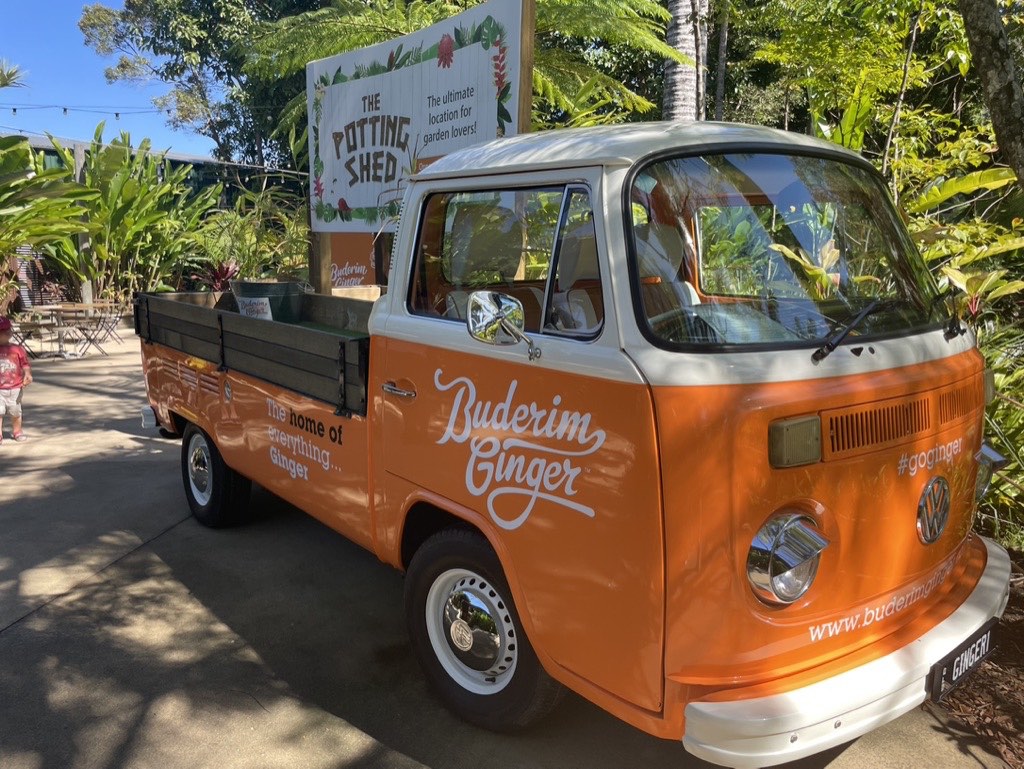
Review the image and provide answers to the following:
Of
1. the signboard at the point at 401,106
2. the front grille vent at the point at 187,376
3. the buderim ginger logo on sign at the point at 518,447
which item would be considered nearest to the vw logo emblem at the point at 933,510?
the buderim ginger logo on sign at the point at 518,447

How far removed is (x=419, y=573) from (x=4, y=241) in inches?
436

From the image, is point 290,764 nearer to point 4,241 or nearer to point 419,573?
point 419,573

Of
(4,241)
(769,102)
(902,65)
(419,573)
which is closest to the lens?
(419,573)

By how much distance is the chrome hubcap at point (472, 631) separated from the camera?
3.00 meters

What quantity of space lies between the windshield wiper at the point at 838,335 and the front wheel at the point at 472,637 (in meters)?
1.32

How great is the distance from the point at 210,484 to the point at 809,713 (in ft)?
14.0

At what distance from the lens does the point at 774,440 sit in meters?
2.22

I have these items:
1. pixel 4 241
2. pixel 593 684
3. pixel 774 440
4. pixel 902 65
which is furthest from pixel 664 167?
pixel 4 241

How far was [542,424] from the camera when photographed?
2.62m

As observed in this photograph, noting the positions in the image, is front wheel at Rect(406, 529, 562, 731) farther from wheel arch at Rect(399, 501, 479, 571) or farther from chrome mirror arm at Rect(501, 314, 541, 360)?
chrome mirror arm at Rect(501, 314, 541, 360)

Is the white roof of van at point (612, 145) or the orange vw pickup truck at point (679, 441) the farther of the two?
the white roof of van at point (612, 145)

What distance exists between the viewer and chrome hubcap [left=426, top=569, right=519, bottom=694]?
300cm

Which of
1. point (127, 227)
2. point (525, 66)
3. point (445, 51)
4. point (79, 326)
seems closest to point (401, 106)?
point (445, 51)

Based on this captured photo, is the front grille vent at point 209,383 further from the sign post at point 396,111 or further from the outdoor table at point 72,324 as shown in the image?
the outdoor table at point 72,324
